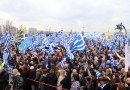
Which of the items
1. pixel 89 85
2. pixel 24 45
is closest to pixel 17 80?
pixel 89 85

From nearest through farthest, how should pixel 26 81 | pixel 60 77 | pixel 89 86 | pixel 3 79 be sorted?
pixel 89 86, pixel 60 77, pixel 3 79, pixel 26 81

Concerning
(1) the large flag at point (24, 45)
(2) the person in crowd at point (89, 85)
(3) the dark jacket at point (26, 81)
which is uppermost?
(1) the large flag at point (24, 45)

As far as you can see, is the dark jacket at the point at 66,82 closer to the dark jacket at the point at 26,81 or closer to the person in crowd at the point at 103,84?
the person in crowd at the point at 103,84

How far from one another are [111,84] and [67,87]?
2.36 m

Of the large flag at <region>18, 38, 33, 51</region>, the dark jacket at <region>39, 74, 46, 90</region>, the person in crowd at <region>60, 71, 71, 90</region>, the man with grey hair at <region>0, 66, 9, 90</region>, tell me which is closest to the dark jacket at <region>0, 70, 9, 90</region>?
the man with grey hair at <region>0, 66, 9, 90</region>

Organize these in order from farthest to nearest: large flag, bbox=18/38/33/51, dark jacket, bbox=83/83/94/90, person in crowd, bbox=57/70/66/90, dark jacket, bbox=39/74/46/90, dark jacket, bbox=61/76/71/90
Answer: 1. large flag, bbox=18/38/33/51
2. dark jacket, bbox=39/74/46/90
3. person in crowd, bbox=57/70/66/90
4. dark jacket, bbox=61/76/71/90
5. dark jacket, bbox=83/83/94/90

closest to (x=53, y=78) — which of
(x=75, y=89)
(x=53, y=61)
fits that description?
(x=75, y=89)

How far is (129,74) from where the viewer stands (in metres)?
9.56

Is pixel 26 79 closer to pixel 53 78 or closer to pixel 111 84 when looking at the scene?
pixel 53 78

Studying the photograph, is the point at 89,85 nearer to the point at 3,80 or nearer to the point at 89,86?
the point at 89,86

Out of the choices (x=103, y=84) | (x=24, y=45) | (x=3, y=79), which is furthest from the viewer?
(x=24, y=45)

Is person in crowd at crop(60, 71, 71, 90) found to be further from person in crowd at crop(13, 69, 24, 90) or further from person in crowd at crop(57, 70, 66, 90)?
person in crowd at crop(13, 69, 24, 90)

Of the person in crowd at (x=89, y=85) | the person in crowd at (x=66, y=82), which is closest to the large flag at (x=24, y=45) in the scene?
the person in crowd at (x=66, y=82)

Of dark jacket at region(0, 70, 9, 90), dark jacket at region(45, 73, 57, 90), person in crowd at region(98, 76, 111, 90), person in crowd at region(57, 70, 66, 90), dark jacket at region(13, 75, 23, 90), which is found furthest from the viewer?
dark jacket at region(0, 70, 9, 90)
